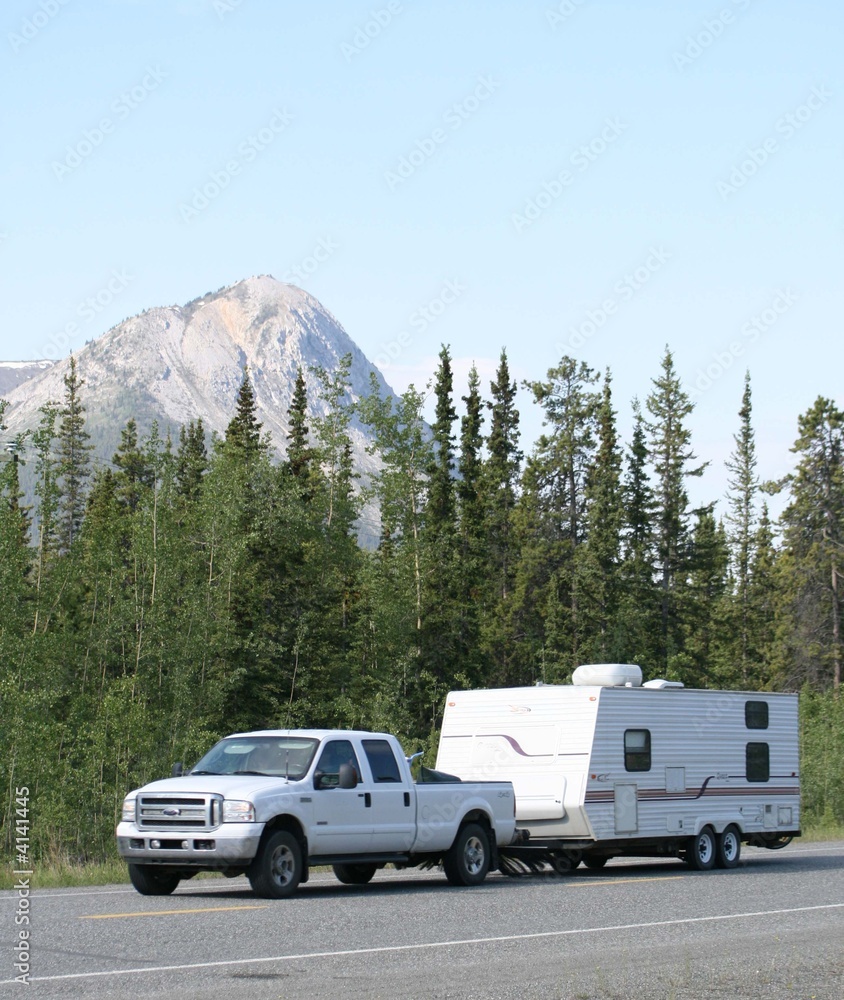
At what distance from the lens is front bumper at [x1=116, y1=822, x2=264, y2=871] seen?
1475cm

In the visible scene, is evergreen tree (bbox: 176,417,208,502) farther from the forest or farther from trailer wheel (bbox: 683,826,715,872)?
trailer wheel (bbox: 683,826,715,872)

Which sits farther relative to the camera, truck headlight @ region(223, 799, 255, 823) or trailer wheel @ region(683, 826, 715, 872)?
trailer wheel @ region(683, 826, 715, 872)

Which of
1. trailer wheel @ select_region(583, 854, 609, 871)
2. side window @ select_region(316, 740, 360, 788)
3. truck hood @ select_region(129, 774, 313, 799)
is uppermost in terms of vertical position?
side window @ select_region(316, 740, 360, 788)

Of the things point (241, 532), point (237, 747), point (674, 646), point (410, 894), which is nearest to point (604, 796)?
point (410, 894)

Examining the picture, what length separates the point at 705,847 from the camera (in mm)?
21141

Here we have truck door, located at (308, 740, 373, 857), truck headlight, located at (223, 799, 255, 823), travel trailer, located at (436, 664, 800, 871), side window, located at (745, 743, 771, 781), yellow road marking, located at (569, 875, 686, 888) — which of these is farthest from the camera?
side window, located at (745, 743, 771, 781)

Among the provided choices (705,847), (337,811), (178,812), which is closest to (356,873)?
(337,811)

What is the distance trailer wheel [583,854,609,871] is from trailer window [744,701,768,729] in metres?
3.26

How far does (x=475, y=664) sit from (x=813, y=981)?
52.7 metres

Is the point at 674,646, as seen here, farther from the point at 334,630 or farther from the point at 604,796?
the point at 604,796

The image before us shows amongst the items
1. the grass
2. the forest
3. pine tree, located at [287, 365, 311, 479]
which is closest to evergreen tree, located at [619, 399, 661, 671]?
the forest

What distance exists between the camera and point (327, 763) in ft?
A: 53.5

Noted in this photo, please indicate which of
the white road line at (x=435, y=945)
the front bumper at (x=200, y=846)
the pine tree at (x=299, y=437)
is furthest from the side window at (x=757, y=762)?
the pine tree at (x=299, y=437)

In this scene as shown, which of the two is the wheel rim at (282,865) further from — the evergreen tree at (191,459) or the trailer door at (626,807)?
the evergreen tree at (191,459)
